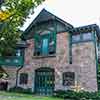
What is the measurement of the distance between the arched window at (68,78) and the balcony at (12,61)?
6476mm

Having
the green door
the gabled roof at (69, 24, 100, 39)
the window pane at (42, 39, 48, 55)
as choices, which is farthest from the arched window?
the gabled roof at (69, 24, 100, 39)

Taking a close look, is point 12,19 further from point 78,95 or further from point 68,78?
point 78,95

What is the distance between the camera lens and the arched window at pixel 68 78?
2126cm

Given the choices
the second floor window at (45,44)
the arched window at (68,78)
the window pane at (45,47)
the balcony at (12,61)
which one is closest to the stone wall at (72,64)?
the arched window at (68,78)

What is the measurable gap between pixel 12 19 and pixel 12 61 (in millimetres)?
5844

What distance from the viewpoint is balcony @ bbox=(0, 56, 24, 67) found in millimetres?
25969

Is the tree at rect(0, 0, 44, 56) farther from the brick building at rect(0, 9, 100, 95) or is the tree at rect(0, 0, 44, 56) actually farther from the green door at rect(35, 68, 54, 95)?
the green door at rect(35, 68, 54, 95)

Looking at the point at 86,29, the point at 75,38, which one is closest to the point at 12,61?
the point at 75,38

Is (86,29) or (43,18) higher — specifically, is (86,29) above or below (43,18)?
below

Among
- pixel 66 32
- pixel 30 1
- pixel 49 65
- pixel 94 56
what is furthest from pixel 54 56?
pixel 30 1

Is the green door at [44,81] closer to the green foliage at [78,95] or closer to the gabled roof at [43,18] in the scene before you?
the green foliage at [78,95]

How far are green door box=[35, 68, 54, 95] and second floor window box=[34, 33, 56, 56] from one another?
6.38 ft

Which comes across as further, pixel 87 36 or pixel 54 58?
pixel 54 58

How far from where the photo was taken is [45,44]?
80.5 feet
